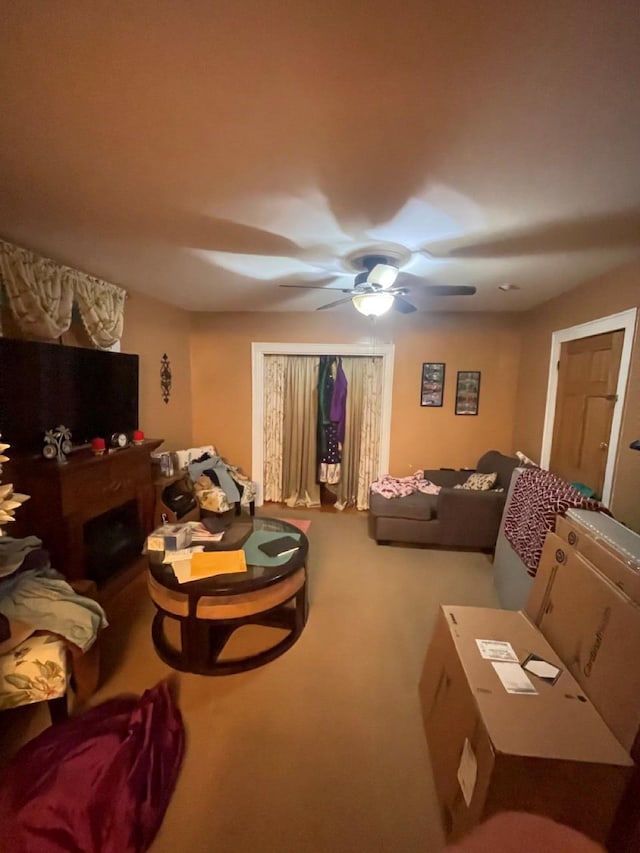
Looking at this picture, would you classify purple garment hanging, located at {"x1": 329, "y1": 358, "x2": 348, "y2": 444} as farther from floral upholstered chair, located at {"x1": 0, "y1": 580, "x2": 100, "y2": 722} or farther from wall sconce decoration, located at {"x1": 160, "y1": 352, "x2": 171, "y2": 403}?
floral upholstered chair, located at {"x1": 0, "y1": 580, "x2": 100, "y2": 722}

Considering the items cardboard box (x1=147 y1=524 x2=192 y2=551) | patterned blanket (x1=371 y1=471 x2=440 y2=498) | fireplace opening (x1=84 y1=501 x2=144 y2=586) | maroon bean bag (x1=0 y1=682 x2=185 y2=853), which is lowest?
maroon bean bag (x1=0 y1=682 x2=185 y2=853)

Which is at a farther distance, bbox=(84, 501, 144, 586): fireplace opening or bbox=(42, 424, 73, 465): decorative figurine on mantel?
bbox=(84, 501, 144, 586): fireplace opening

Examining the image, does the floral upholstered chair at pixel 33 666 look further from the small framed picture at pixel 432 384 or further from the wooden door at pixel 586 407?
the small framed picture at pixel 432 384

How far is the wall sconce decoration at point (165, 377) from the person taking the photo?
367cm

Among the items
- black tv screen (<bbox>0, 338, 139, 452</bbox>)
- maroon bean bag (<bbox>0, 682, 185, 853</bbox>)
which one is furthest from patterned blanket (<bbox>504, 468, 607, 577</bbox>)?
black tv screen (<bbox>0, 338, 139, 452</bbox>)

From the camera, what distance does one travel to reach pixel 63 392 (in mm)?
2305

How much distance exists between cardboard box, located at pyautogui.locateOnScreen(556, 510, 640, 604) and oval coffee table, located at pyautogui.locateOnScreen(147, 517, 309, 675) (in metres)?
1.36

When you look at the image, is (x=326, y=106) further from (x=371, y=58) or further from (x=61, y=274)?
(x=61, y=274)

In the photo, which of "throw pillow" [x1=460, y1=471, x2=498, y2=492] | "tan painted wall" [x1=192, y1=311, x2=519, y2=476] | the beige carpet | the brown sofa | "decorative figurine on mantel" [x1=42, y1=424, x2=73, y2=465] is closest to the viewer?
the beige carpet

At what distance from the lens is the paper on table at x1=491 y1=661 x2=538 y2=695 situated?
4.09 feet

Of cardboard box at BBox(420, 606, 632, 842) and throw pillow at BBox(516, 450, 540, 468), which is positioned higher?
throw pillow at BBox(516, 450, 540, 468)

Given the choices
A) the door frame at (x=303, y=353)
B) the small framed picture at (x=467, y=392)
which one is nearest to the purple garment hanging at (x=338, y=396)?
the door frame at (x=303, y=353)

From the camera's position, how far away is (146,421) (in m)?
3.47

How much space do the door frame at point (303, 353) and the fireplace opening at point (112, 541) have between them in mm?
1601
